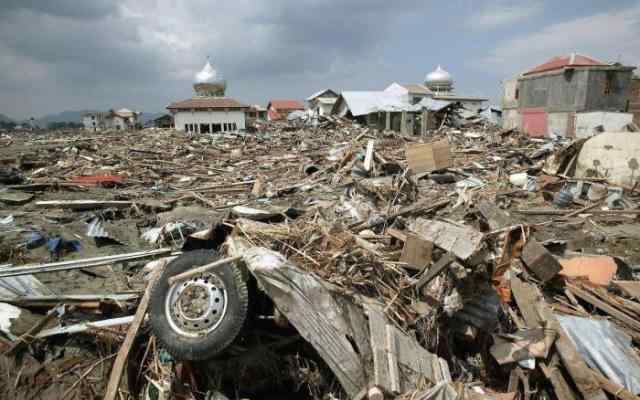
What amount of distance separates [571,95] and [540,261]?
25.5 meters

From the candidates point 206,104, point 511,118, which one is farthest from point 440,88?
point 206,104

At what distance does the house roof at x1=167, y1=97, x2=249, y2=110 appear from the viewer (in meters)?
33.1

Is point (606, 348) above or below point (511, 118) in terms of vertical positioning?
below

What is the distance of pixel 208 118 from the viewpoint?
34.1m

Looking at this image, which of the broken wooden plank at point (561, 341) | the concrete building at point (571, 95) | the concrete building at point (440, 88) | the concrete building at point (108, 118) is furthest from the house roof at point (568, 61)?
the concrete building at point (108, 118)

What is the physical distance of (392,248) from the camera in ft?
13.8

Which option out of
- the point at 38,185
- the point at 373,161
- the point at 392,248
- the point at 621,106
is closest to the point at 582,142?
the point at 373,161

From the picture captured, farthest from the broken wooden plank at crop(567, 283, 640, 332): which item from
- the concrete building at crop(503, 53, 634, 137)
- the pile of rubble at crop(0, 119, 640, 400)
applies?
the concrete building at crop(503, 53, 634, 137)

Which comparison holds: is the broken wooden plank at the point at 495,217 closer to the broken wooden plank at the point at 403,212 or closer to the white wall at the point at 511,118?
the broken wooden plank at the point at 403,212

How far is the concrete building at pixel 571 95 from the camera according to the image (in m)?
23.2

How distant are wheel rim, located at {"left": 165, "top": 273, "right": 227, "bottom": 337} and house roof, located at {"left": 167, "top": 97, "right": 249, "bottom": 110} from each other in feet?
110

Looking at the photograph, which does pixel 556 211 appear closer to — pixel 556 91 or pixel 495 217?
pixel 495 217

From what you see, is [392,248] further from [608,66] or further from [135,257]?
[608,66]

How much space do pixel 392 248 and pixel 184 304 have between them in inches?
95.3
